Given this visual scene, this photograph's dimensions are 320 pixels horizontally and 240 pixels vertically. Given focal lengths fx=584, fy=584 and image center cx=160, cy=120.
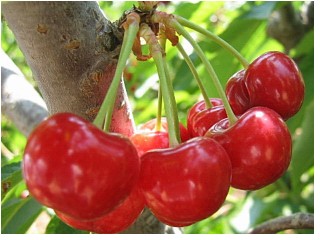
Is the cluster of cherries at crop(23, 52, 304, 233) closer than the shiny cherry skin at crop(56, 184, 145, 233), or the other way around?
the cluster of cherries at crop(23, 52, 304, 233)

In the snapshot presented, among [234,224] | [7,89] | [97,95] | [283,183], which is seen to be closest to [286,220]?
[97,95]

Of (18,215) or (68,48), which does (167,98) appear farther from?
(18,215)

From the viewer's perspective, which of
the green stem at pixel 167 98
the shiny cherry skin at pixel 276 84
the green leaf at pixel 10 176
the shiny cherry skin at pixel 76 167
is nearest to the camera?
the shiny cherry skin at pixel 76 167

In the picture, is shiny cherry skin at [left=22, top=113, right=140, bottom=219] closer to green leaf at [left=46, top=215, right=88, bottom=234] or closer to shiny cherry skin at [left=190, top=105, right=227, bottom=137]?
shiny cherry skin at [left=190, top=105, right=227, bottom=137]

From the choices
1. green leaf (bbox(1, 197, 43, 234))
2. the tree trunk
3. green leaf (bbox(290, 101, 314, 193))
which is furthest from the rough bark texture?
green leaf (bbox(290, 101, 314, 193))

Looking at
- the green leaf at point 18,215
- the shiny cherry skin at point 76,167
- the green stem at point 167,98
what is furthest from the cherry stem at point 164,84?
the green leaf at point 18,215

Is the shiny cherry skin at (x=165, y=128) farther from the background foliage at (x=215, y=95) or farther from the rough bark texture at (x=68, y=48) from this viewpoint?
the background foliage at (x=215, y=95)
